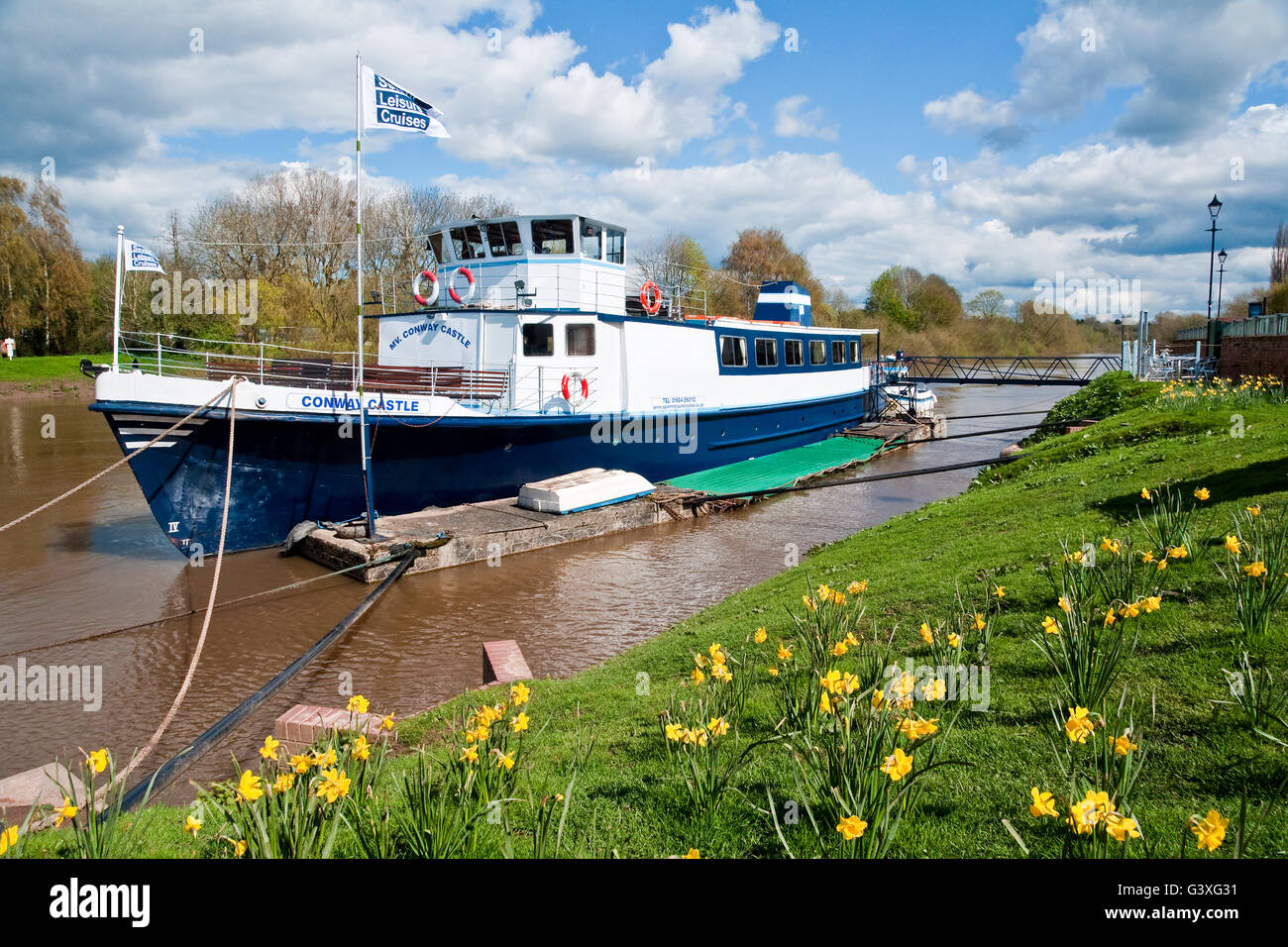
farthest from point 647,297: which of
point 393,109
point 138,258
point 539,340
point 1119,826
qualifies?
point 1119,826

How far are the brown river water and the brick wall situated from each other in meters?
9.30

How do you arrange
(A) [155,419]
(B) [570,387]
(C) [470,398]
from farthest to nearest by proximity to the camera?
(B) [570,387], (C) [470,398], (A) [155,419]

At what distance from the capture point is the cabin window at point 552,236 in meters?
16.5

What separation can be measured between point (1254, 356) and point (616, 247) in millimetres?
16540

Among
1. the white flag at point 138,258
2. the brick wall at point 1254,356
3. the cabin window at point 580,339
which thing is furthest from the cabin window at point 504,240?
the brick wall at point 1254,356

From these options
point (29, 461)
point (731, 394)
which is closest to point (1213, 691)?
point (731, 394)

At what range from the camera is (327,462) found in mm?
13531

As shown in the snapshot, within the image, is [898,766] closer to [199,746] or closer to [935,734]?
[935,734]

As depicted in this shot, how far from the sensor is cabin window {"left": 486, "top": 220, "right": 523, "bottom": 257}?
1661 centimetres

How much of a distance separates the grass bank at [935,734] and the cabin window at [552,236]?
11076 millimetres

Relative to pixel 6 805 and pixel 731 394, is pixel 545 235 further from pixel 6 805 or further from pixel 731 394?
pixel 6 805

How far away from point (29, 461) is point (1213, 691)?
89.8 feet

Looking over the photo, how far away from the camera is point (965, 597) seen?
6117 millimetres

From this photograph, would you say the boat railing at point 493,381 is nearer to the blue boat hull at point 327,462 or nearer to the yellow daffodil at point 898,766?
the blue boat hull at point 327,462
